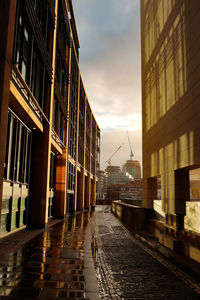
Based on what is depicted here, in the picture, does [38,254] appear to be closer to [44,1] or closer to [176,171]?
[176,171]

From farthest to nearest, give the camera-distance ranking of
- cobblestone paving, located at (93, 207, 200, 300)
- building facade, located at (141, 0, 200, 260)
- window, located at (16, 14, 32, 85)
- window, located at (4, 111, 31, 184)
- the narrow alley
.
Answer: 1. building facade, located at (141, 0, 200, 260)
2. window, located at (16, 14, 32, 85)
3. window, located at (4, 111, 31, 184)
4. cobblestone paving, located at (93, 207, 200, 300)
5. the narrow alley

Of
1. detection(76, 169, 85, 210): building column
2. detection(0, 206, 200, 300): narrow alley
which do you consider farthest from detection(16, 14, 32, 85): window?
detection(76, 169, 85, 210): building column

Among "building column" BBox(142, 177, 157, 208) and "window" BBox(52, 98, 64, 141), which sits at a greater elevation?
"window" BBox(52, 98, 64, 141)

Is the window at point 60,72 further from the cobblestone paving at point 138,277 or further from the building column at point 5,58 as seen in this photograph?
the cobblestone paving at point 138,277

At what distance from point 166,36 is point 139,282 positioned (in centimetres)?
1702

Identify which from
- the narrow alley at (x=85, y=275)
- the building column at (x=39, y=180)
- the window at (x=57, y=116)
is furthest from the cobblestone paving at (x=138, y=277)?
the window at (x=57, y=116)

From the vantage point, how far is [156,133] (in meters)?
21.2

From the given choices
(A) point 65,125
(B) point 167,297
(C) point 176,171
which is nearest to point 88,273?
(B) point 167,297

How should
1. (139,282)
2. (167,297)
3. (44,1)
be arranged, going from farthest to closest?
(44,1)
(139,282)
(167,297)

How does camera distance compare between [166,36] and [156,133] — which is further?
[156,133]

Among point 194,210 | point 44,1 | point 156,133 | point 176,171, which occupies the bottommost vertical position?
point 194,210

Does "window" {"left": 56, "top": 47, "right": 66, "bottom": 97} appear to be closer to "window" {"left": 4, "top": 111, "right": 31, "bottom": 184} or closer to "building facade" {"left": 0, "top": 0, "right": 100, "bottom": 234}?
"building facade" {"left": 0, "top": 0, "right": 100, "bottom": 234}

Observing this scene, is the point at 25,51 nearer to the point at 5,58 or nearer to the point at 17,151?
the point at 5,58

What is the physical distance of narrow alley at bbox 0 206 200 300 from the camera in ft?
19.5
